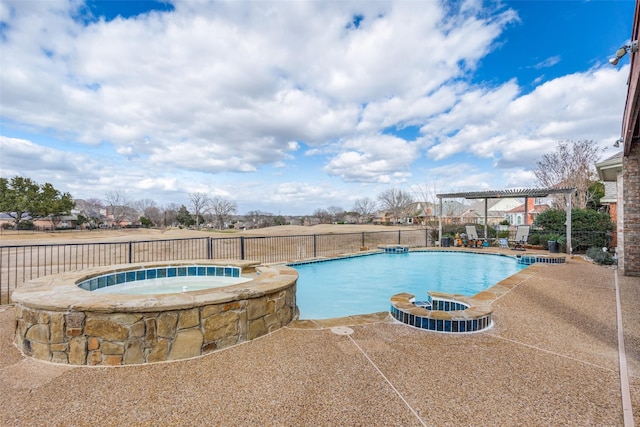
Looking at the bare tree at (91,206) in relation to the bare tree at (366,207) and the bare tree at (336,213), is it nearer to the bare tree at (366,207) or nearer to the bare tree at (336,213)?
the bare tree at (336,213)

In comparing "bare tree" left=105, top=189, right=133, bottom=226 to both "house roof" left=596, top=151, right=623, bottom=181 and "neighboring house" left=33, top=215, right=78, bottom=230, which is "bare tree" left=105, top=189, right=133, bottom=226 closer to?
"neighboring house" left=33, top=215, right=78, bottom=230

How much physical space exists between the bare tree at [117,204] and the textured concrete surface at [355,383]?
50.0 meters

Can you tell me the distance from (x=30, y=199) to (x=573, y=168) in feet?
162

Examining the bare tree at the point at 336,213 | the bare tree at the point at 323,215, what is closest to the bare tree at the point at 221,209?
the bare tree at the point at 323,215

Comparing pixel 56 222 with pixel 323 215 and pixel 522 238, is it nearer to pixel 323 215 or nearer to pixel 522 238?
pixel 323 215

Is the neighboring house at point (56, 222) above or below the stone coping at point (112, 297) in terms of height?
above

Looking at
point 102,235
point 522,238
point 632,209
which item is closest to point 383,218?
point 522,238

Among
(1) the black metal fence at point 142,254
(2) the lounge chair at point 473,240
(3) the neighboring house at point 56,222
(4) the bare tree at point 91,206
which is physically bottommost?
(1) the black metal fence at point 142,254

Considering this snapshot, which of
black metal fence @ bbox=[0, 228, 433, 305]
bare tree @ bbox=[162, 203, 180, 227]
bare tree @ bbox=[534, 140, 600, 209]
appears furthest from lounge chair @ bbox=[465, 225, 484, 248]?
bare tree @ bbox=[162, 203, 180, 227]

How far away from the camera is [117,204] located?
46.7 meters

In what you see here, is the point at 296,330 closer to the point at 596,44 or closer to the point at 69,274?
the point at 69,274

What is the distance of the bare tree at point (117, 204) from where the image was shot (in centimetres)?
4541

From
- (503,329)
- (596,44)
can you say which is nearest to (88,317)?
(503,329)

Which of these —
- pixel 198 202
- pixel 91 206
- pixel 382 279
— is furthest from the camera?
pixel 91 206
